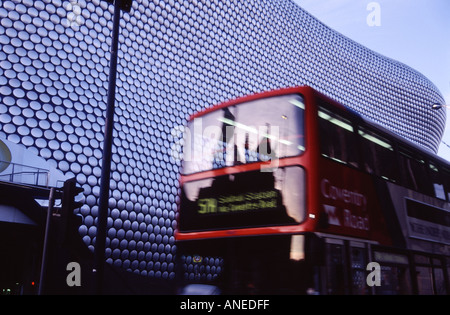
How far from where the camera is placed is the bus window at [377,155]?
19.3ft

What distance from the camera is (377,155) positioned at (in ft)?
19.9

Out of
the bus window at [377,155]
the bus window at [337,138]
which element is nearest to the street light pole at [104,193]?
the bus window at [337,138]

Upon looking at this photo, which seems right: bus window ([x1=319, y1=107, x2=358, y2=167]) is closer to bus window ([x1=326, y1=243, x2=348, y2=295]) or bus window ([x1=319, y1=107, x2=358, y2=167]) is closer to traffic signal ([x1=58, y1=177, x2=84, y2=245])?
bus window ([x1=326, y1=243, x2=348, y2=295])

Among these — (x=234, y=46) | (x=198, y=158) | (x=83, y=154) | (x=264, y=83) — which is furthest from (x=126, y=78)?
(x=198, y=158)

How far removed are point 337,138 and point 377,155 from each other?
3.64 feet

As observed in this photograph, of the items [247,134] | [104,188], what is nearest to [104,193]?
[104,188]

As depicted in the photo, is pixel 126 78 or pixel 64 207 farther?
pixel 126 78

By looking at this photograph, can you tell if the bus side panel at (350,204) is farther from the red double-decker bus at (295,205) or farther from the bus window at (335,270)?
the bus window at (335,270)

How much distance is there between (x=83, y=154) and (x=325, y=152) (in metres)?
16.5

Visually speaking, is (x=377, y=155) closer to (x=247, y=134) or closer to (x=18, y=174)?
(x=247, y=134)

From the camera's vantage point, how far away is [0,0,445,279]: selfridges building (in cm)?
1820

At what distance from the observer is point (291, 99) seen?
5039 millimetres
